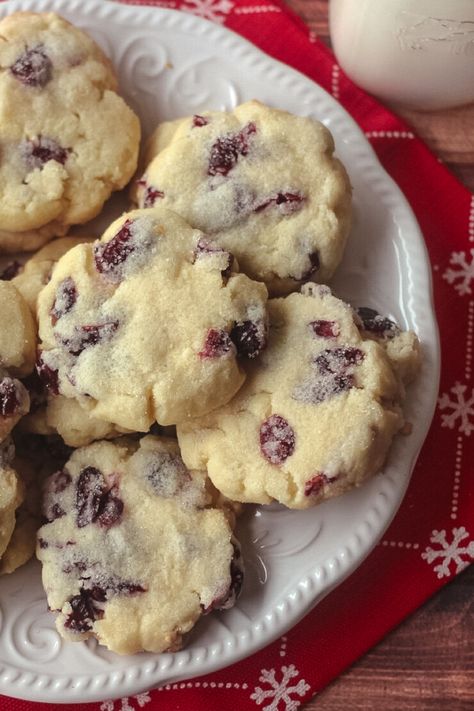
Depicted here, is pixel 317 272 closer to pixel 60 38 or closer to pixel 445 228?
pixel 445 228

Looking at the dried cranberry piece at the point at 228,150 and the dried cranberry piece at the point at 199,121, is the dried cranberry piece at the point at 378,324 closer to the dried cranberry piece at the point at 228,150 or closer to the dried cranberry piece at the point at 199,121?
the dried cranberry piece at the point at 228,150

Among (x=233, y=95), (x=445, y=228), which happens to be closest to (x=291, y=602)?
(x=445, y=228)

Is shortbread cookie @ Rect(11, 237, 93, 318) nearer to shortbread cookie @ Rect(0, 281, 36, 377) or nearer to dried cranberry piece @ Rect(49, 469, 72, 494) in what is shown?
shortbread cookie @ Rect(0, 281, 36, 377)

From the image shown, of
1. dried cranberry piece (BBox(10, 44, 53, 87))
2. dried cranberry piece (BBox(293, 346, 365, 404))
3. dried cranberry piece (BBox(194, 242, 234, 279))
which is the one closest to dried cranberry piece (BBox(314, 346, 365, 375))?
dried cranberry piece (BBox(293, 346, 365, 404))

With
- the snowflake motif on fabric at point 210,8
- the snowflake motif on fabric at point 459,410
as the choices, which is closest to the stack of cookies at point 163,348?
the snowflake motif on fabric at point 459,410

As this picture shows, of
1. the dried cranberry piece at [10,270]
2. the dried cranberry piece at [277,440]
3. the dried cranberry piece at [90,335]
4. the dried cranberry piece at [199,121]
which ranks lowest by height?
the dried cranberry piece at [277,440]

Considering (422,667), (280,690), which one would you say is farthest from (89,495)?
(422,667)
